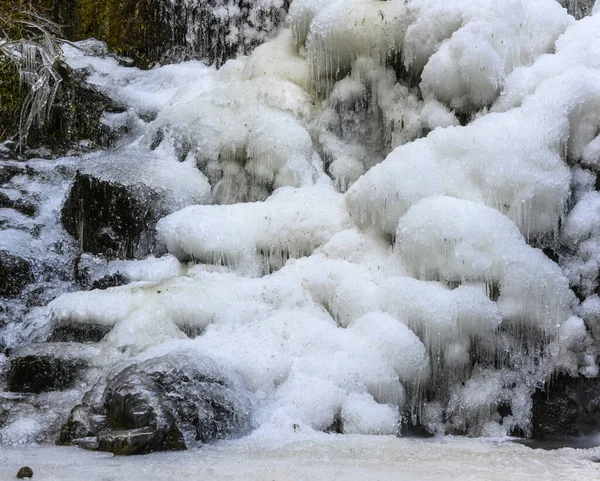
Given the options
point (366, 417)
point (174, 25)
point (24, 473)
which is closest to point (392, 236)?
point (366, 417)

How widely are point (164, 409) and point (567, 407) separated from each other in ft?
7.67

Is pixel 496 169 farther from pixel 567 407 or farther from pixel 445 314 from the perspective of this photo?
pixel 567 407

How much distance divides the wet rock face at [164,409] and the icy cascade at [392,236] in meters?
0.20

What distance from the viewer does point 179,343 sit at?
4387 mm

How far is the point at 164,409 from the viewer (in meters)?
3.53

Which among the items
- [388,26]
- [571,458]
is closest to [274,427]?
[571,458]

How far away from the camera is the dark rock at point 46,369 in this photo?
4379 mm

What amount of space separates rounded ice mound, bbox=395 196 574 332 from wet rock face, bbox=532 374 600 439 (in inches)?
13.9

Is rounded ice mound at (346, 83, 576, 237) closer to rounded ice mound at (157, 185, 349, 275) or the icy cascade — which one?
the icy cascade

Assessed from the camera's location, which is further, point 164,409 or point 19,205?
point 19,205

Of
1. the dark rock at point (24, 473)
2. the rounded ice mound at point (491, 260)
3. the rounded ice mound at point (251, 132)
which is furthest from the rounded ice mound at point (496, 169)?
the dark rock at point (24, 473)

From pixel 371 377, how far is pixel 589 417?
131 centimetres

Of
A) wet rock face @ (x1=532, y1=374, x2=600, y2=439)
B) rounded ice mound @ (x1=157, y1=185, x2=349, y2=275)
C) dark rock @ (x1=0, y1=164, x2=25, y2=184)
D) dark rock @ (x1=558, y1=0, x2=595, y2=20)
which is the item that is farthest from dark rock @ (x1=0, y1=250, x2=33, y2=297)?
dark rock @ (x1=558, y1=0, x2=595, y2=20)

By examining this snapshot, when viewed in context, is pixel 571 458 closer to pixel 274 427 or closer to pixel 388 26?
pixel 274 427
